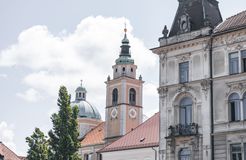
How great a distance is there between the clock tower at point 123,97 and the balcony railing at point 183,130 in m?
48.8

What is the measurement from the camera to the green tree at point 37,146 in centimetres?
5272

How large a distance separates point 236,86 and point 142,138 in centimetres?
2237

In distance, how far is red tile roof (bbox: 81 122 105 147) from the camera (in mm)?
97875

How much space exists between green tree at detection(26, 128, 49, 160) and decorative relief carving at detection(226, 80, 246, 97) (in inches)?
762

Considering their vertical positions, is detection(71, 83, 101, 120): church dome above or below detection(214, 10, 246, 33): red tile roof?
above

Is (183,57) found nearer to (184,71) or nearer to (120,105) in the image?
(184,71)

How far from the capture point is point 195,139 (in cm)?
4291

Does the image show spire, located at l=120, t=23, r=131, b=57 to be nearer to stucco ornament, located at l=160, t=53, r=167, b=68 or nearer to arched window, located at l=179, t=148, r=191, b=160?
stucco ornament, located at l=160, t=53, r=167, b=68

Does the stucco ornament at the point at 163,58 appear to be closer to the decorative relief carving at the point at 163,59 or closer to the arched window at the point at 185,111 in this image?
the decorative relief carving at the point at 163,59

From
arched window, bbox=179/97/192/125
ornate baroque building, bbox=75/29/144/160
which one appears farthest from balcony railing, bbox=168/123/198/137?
ornate baroque building, bbox=75/29/144/160

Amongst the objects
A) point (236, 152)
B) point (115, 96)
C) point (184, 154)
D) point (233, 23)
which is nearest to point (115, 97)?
point (115, 96)

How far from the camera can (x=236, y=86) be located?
4150 cm

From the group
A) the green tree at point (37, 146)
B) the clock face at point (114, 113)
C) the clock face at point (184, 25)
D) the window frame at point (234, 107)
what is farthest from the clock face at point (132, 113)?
the window frame at point (234, 107)

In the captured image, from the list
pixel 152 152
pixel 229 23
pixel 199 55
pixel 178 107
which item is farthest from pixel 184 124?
pixel 152 152
